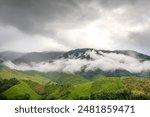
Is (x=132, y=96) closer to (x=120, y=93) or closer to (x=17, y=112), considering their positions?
(x=120, y=93)

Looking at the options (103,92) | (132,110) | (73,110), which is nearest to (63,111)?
(73,110)

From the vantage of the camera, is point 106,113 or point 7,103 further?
point 7,103

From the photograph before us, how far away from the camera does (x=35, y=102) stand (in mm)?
13758

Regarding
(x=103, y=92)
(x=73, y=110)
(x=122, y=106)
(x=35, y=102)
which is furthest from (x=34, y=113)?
(x=103, y=92)

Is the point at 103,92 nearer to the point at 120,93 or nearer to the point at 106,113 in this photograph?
the point at 120,93

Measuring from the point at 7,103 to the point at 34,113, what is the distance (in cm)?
206

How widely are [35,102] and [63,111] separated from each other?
154 cm

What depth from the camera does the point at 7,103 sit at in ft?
47.3

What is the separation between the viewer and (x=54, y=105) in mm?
13398

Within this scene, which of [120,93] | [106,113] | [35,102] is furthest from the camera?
[120,93]

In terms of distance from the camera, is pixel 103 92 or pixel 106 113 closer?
pixel 106 113

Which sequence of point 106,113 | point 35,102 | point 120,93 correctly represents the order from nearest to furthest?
point 106,113 < point 35,102 < point 120,93

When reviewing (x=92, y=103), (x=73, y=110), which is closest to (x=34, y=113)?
(x=73, y=110)

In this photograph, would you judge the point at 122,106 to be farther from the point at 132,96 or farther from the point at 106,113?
the point at 132,96
